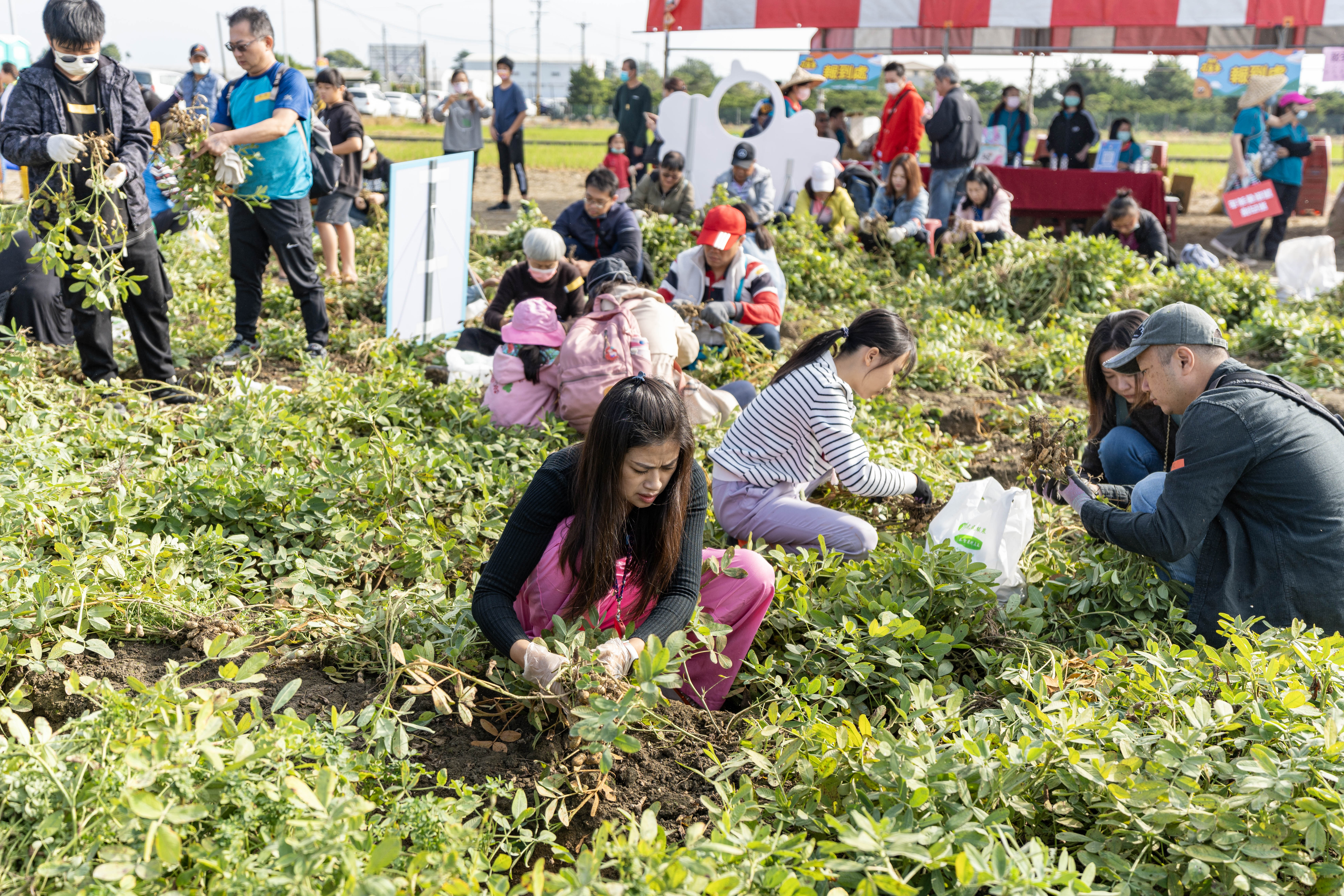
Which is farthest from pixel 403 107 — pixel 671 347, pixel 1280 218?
pixel 671 347

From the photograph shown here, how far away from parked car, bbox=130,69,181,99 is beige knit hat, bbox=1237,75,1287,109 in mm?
11368

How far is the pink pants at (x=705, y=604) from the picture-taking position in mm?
2424

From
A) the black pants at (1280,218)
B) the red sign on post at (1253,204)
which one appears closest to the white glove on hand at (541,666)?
the red sign on post at (1253,204)

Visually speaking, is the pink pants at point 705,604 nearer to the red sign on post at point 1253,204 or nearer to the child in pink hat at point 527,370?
the child in pink hat at point 527,370

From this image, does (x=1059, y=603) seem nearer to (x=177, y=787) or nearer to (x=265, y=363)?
(x=177, y=787)

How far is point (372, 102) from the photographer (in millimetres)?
37875

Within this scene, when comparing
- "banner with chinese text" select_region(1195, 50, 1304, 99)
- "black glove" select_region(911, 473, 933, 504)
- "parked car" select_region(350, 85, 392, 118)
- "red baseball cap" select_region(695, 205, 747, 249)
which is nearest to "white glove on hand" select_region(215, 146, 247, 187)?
"red baseball cap" select_region(695, 205, 747, 249)

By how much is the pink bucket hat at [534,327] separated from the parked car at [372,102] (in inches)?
1308

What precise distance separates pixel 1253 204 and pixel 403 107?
3829 centimetres

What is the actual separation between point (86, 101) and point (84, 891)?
11.7ft

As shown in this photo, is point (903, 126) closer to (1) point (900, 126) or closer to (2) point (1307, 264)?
(1) point (900, 126)

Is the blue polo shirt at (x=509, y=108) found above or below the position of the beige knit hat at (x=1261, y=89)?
below

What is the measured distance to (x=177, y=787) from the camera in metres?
1.60

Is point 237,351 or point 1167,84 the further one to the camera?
point 1167,84
